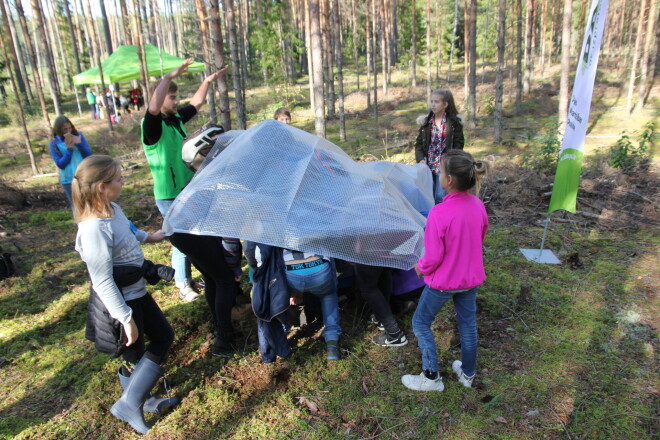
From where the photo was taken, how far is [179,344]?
3.33 metres

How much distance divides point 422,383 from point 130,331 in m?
1.92

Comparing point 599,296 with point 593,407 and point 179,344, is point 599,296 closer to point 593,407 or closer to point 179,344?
point 593,407

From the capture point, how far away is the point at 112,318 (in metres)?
2.24

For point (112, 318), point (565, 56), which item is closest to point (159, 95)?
point (112, 318)

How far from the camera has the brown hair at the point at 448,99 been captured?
14.3ft

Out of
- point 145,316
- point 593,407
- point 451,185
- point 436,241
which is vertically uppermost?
point 451,185

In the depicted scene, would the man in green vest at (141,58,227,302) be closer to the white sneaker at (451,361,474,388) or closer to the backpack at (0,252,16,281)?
the white sneaker at (451,361,474,388)

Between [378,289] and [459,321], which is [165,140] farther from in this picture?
[459,321]

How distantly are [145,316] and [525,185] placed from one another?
6181 millimetres

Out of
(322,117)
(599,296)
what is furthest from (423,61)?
(599,296)

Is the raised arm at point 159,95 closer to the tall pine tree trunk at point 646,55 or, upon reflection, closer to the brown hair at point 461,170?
the brown hair at point 461,170

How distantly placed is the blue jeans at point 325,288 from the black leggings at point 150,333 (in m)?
0.89

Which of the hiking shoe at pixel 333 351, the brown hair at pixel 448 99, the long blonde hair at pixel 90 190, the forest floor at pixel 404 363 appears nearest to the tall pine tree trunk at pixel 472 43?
the forest floor at pixel 404 363

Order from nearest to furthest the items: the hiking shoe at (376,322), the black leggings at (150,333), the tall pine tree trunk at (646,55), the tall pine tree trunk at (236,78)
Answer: the black leggings at (150,333)
the hiking shoe at (376,322)
the tall pine tree trunk at (236,78)
the tall pine tree trunk at (646,55)
